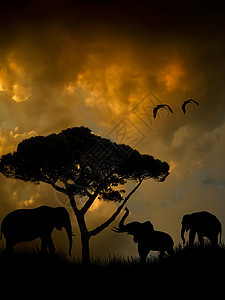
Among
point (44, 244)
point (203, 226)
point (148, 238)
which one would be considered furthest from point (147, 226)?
point (44, 244)

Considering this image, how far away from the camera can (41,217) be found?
15.3m

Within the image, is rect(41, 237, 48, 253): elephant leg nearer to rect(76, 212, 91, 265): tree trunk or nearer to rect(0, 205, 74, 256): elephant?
rect(0, 205, 74, 256): elephant

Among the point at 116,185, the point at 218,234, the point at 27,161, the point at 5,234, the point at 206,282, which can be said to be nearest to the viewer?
the point at 206,282

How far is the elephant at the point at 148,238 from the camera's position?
16.5m

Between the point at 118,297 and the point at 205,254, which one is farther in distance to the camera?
the point at 205,254

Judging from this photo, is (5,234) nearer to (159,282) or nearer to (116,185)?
(159,282)

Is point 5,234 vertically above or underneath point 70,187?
underneath

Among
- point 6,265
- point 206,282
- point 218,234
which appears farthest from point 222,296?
point 218,234

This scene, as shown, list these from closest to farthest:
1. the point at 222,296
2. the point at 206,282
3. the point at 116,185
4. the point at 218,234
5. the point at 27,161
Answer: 1. the point at 222,296
2. the point at 206,282
3. the point at 218,234
4. the point at 27,161
5. the point at 116,185

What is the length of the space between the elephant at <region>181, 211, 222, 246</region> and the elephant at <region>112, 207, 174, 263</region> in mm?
1363

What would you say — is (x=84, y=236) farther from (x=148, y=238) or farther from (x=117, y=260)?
(x=117, y=260)

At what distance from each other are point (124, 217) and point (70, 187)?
5717 millimetres

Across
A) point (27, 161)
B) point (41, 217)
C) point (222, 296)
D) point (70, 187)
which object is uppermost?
point (27, 161)

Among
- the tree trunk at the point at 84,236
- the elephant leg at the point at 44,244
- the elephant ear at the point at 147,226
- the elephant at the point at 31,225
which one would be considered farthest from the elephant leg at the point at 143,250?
the tree trunk at the point at 84,236
